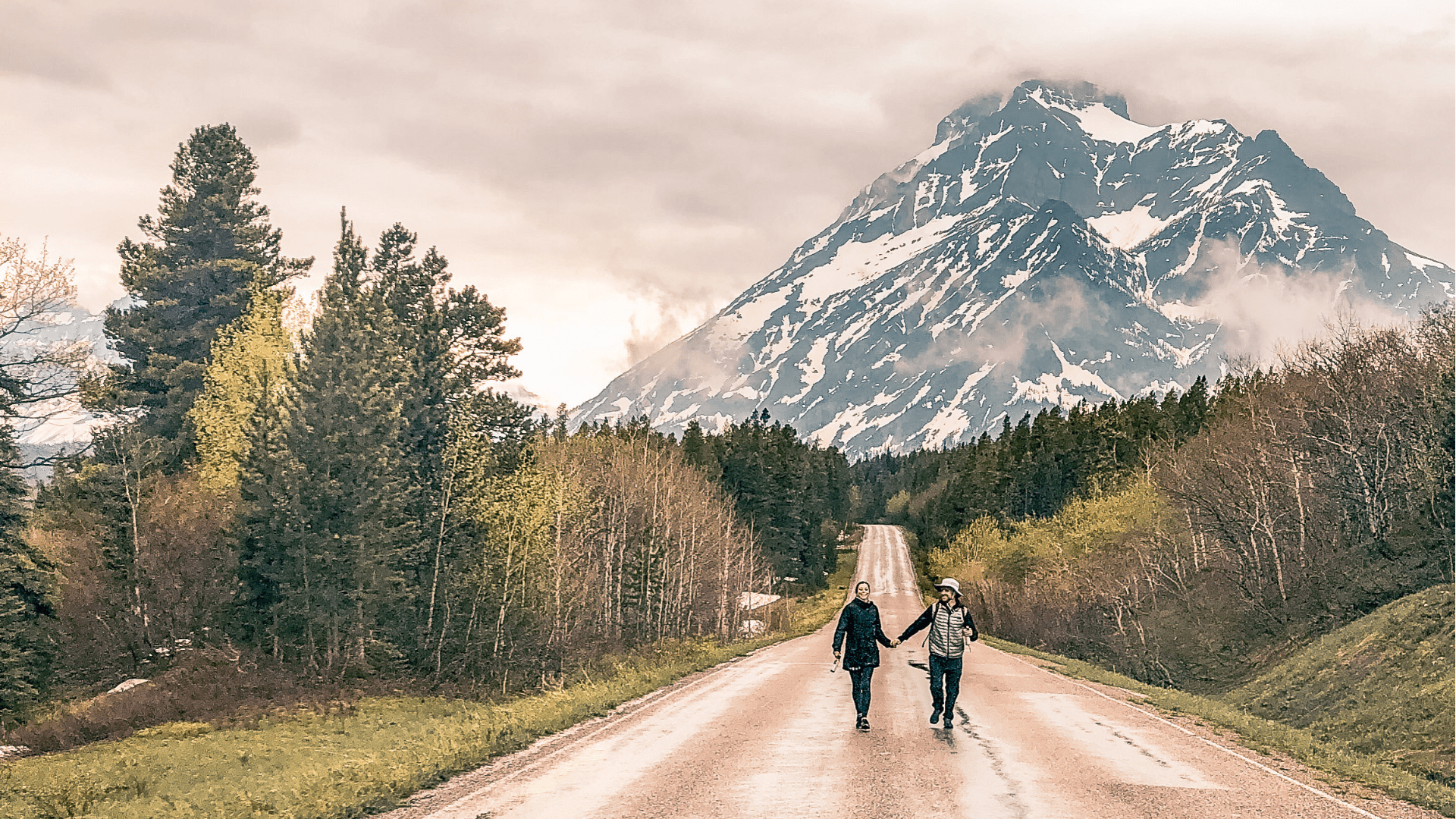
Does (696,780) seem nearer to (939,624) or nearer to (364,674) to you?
(939,624)

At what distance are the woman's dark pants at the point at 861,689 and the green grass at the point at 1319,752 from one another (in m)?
6.46

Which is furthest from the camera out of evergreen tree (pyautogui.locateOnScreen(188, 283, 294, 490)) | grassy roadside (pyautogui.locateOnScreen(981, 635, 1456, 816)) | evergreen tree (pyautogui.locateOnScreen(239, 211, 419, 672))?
evergreen tree (pyautogui.locateOnScreen(188, 283, 294, 490))

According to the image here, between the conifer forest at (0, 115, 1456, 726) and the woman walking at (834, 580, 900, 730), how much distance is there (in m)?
24.0

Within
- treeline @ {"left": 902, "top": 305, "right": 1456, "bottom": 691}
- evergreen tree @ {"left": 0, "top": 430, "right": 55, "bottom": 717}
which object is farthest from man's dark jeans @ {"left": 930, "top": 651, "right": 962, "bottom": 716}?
evergreen tree @ {"left": 0, "top": 430, "right": 55, "bottom": 717}

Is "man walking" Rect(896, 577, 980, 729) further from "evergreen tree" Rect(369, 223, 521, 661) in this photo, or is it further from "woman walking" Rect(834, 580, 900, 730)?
"evergreen tree" Rect(369, 223, 521, 661)

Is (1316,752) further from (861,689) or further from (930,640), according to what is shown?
(861,689)

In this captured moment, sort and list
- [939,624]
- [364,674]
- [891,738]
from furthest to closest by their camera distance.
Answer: [364,674], [939,624], [891,738]

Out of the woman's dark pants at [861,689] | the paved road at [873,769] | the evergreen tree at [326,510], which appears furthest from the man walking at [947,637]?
the evergreen tree at [326,510]

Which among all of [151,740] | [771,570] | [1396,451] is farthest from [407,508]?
[771,570]

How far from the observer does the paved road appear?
37.8 ft

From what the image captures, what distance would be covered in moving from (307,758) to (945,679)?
14712 millimetres

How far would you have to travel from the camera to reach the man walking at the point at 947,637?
1753 centimetres

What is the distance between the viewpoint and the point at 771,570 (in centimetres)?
11512

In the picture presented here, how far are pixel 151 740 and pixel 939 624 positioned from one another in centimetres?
2235
